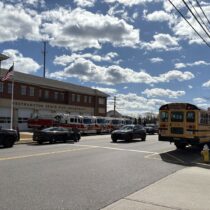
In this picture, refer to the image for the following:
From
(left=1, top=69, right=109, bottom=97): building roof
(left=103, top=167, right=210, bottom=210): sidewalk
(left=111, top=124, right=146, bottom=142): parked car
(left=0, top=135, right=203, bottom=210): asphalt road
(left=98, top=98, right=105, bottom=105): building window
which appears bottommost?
(left=103, top=167, right=210, bottom=210): sidewalk

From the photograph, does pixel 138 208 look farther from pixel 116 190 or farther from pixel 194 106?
pixel 194 106

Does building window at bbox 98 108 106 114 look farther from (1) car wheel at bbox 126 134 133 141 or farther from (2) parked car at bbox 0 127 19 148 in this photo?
(2) parked car at bbox 0 127 19 148

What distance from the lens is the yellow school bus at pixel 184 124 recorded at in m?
22.3

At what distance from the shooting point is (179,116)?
75.0ft

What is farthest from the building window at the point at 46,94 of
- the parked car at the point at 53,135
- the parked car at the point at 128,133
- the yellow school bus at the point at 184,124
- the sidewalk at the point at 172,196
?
the sidewalk at the point at 172,196

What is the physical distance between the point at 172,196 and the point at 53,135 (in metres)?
21.4

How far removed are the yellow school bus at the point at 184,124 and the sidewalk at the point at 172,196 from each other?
957 cm

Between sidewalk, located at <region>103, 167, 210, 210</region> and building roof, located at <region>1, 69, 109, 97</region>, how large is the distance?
152 feet

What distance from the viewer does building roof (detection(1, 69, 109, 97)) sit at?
197 ft

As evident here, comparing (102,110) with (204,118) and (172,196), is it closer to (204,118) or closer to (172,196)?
(204,118)

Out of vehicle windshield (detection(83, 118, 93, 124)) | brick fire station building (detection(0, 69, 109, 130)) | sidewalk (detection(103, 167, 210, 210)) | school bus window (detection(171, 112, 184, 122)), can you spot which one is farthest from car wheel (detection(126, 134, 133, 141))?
brick fire station building (detection(0, 69, 109, 130))

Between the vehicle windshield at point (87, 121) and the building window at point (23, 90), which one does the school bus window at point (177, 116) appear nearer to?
the vehicle windshield at point (87, 121)

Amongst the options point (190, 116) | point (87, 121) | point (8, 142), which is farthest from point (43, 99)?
point (190, 116)

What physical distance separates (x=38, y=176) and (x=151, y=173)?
159 inches
